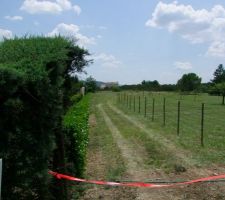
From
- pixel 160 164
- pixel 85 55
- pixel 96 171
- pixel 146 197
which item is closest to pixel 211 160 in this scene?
pixel 160 164

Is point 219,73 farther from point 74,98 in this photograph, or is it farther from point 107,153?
point 107,153

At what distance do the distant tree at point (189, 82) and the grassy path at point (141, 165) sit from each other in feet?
342

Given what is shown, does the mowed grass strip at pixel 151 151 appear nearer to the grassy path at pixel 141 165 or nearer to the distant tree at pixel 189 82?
the grassy path at pixel 141 165

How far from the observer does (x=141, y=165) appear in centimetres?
1100

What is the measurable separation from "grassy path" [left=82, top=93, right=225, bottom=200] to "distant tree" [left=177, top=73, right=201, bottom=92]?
104 meters

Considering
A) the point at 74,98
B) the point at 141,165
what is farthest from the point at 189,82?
the point at 141,165

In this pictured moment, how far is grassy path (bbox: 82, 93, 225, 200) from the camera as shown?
7.93 metres

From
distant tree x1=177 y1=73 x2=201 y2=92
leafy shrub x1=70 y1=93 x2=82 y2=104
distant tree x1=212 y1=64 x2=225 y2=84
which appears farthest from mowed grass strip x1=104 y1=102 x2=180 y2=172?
distant tree x1=212 y1=64 x2=225 y2=84

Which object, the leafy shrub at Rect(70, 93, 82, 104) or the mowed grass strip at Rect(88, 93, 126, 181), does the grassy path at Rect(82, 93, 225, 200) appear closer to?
the mowed grass strip at Rect(88, 93, 126, 181)

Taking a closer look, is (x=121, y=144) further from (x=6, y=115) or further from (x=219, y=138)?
(x=6, y=115)

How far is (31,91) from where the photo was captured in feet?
16.7

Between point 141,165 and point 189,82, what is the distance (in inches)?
4449

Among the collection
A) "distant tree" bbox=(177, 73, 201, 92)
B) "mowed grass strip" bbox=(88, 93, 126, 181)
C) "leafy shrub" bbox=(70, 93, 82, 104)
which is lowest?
"mowed grass strip" bbox=(88, 93, 126, 181)

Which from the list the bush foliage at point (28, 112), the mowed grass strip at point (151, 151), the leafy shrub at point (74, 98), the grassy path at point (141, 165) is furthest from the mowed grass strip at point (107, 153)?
the bush foliage at point (28, 112)
